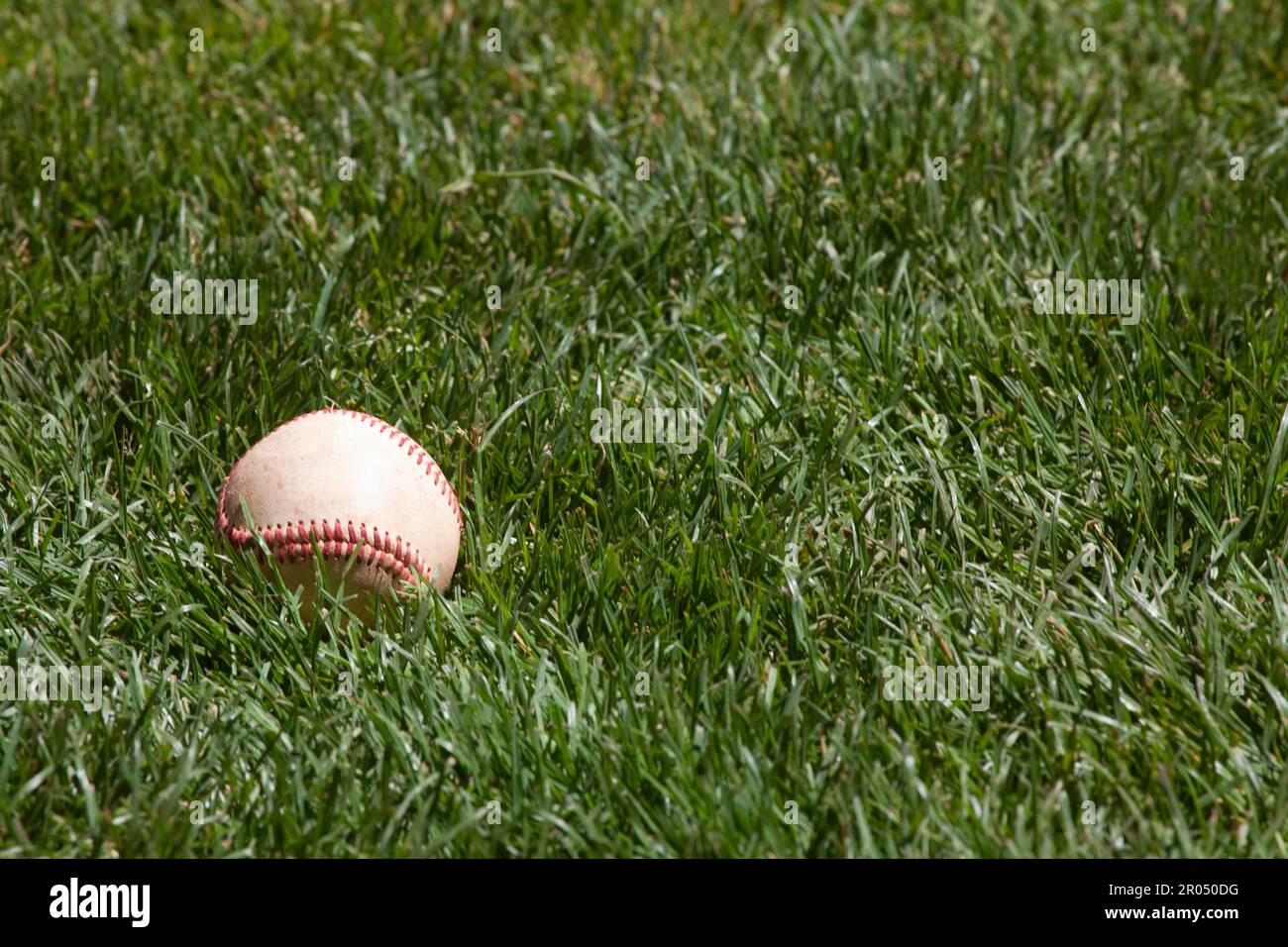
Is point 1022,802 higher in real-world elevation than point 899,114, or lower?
lower

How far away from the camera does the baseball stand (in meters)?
3.85

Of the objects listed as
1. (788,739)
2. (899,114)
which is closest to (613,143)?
(899,114)

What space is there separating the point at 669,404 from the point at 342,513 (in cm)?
127

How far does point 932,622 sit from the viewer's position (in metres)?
3.80

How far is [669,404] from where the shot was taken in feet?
15.6

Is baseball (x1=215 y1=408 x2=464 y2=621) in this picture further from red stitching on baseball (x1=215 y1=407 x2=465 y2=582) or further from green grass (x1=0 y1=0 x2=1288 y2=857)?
green grass (x1=0 y1=0 x2=1288 y2=857)

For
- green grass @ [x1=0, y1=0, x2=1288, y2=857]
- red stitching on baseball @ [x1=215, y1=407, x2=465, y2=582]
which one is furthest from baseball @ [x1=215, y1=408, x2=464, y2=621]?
green grass @ [x1=0, y1=0, x2=1288, y2=857]

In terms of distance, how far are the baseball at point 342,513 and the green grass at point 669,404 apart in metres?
0.12

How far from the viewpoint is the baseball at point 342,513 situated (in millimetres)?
3854

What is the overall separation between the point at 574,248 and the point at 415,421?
3.69 ft

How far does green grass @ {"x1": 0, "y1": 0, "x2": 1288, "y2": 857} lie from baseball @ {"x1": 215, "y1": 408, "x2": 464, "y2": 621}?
0.12 metres

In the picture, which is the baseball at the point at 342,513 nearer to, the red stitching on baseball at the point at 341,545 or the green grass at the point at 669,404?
the red stitching on baseball at the point at 341,545
